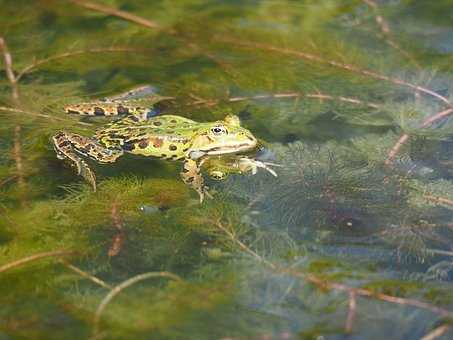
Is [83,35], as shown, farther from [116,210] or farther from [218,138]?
[116,210]

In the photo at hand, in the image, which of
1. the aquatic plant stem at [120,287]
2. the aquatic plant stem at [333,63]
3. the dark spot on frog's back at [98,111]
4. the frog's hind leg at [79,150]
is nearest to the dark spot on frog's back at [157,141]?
the frog's hind leg at [79,150]

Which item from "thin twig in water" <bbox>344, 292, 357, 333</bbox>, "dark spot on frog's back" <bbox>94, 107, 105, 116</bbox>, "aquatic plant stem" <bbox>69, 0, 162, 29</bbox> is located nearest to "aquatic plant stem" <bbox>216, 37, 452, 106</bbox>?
"aquatic plant stem" <bbox>69, 0, 162, 29</bbox>

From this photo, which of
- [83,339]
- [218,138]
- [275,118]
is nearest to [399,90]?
[275,118]

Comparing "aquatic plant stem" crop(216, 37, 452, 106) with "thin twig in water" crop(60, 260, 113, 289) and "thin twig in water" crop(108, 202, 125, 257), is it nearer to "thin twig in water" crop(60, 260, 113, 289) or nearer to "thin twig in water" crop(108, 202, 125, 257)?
"thin twig in water" crop(108, 202, 125, 257)

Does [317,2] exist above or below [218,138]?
above

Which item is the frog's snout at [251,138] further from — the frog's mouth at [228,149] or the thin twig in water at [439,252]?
the thin twig in water at [439,252]

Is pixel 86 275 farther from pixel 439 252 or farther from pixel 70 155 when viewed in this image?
pixel 439 252

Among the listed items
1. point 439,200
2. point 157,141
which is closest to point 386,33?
point 439,200
